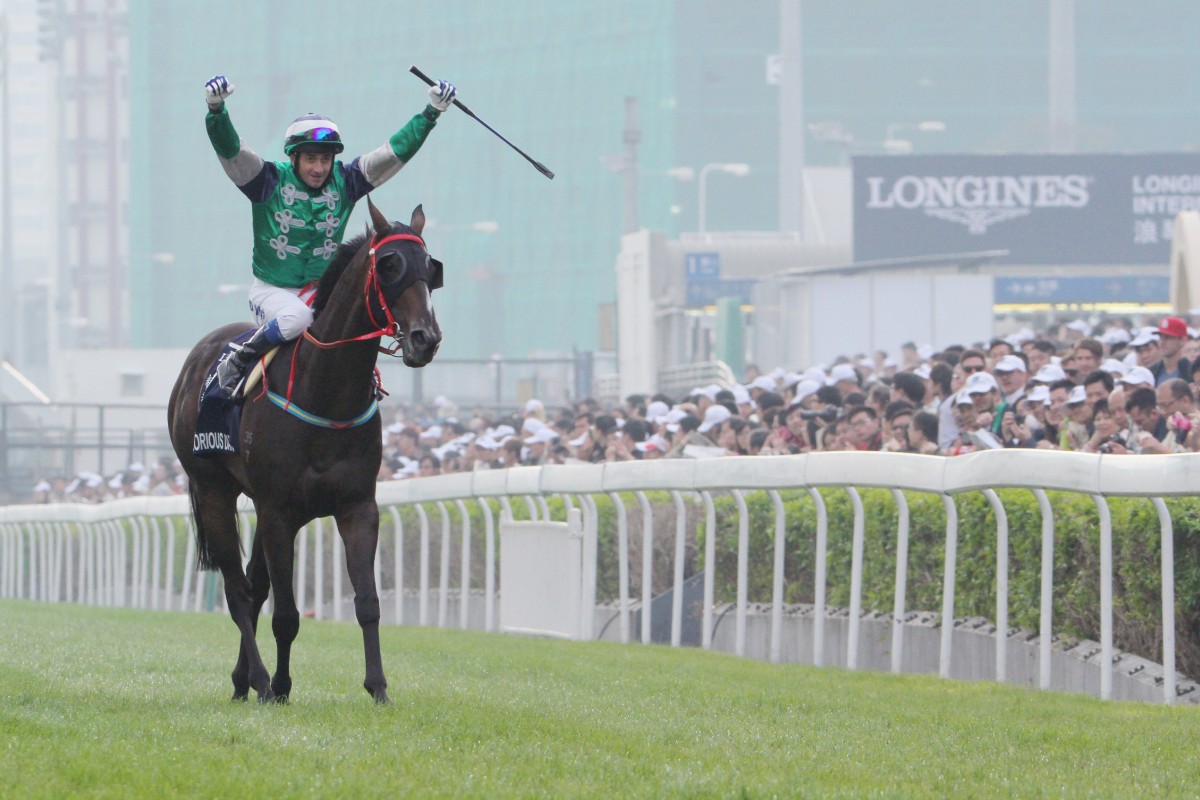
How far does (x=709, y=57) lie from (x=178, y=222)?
24.6 metres

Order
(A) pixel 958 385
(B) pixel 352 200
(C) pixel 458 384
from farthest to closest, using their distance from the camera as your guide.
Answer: (C) pixel 458 384 → (A) pixel 958 385 → (B) pixel 352 200

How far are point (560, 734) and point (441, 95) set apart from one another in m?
2.71

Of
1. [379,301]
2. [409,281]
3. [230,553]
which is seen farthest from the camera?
[230,553]

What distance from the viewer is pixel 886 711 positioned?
276 inches

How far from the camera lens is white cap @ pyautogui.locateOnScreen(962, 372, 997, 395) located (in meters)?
12.1

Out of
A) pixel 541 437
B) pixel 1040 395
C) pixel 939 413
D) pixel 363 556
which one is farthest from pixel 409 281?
pixel 541 437

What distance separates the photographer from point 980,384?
12.1m

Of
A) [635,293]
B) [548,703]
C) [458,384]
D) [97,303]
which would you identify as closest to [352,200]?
[548,703]

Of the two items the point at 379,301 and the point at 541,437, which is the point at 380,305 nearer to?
the point at 379,301

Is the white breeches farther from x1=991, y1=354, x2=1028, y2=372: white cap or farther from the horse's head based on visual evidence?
x1=991, y1=354, x2=1028, y2=372: white cap

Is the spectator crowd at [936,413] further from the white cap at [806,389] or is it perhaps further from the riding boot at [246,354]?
the riding boot at [246,354]

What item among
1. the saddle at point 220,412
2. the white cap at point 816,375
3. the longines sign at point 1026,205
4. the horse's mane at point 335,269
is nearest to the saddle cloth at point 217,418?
the saddle at point 220,412

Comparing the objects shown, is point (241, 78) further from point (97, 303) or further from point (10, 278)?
point (10, 278)

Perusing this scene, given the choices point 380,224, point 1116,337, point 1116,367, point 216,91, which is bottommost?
point 1116,367
